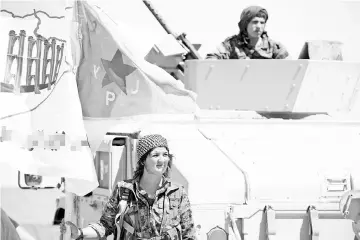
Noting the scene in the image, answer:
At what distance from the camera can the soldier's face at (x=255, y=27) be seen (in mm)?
9555

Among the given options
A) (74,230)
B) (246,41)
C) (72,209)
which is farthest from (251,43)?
(74,230)

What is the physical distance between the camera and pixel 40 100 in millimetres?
7836

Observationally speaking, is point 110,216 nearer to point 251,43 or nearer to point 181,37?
point 251,43

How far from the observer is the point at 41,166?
7645mm

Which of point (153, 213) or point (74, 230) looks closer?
point (74, 230)

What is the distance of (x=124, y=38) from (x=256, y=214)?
2.31 meters

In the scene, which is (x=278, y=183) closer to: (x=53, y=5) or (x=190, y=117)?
(x=190, y=117)

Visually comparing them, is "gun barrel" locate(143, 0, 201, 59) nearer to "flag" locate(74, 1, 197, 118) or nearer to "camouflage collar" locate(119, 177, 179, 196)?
"flag" locate(74, 1, 197, 118)

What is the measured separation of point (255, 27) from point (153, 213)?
4.19 meters

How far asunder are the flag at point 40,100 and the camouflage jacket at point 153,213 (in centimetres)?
171

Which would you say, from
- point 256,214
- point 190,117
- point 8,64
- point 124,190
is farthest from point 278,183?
Result: point 8,64

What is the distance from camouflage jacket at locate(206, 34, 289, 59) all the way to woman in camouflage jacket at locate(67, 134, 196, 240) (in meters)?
3.80

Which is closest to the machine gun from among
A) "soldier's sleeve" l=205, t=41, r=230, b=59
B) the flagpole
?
"soldier's sleeve" l=205, t=41, r=230, b=59

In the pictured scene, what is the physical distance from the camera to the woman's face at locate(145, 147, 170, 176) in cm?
575
